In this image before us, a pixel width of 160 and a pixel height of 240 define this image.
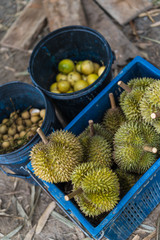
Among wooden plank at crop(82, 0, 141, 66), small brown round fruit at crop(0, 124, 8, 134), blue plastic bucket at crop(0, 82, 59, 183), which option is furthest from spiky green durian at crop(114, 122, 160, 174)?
wooden plank at crop(82, 0, 141, 66)

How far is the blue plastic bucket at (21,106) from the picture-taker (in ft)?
8.65

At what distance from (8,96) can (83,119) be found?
1227 millimetres

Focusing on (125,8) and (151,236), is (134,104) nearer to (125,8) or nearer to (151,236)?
(151,236)

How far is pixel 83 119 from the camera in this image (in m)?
2.69

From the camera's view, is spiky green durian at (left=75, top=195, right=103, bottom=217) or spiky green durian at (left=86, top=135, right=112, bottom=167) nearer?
spiky green durian at (left=75, top=195, right=103, bottom=217)

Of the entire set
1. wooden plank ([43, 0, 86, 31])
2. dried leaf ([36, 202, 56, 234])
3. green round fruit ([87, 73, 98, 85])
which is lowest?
dried leaf ([36, 202, 56, 234])

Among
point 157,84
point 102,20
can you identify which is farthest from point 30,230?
point 102,20

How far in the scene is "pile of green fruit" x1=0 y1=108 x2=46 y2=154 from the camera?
3.00 m

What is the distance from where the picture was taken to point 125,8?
4.34 metres

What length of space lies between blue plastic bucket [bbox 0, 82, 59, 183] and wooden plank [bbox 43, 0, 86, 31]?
1538mm

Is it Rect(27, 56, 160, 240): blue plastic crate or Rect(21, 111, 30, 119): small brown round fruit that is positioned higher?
Rect(21, 111, 30, 119): small brown round fruit

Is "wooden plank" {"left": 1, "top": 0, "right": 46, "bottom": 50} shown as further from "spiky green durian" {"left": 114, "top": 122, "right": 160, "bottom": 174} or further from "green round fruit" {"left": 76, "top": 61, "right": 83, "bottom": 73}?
"spiky green durian" {"left": 114, "top": 122, "right": 160, "bottom": 174}

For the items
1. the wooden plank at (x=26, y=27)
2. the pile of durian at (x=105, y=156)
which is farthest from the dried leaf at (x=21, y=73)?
the pile of durian at (x=105, y=156)

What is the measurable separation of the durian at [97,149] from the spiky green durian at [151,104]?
0.44 meters
